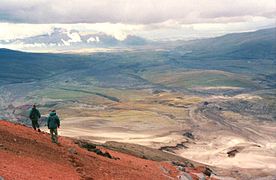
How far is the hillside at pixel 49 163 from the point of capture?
31891 mm

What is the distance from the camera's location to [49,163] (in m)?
36.1

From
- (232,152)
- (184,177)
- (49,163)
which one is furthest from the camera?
Answer: (232,152)

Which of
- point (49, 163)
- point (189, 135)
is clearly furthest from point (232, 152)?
point (49, 163)

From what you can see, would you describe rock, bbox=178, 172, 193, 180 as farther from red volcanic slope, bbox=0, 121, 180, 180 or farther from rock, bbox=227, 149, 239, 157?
rock, bbox=227, 149, 239, 157

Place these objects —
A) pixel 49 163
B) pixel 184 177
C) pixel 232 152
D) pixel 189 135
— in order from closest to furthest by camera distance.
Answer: pixel 49 163
pixel 184 177
pixel 232 152
pixel 189 135

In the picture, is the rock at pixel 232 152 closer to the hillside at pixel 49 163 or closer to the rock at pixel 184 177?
the rock at pixel 184 177

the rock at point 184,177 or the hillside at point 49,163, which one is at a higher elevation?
the hillside at point 49,163

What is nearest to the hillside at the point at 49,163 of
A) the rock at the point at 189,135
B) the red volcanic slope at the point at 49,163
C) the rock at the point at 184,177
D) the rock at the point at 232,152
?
the red volcanic slope at the point at 49,163

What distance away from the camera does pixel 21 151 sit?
120 ft

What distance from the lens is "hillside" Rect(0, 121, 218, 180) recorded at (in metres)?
31.9

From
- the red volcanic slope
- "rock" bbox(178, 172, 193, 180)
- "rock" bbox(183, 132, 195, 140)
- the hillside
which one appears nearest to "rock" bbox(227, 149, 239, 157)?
"rock" bbox(183, 132, 195, 140)

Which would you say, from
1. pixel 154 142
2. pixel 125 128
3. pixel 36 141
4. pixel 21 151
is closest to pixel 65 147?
pixel 36 141

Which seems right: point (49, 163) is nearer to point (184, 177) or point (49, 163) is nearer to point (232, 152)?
point (184, 177)

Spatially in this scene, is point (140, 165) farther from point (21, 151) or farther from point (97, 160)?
point (21, 151)
